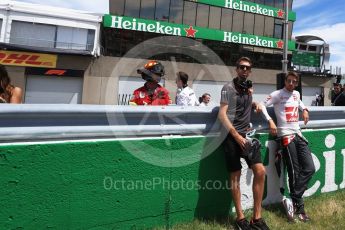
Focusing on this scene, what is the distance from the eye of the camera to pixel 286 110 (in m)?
4.06

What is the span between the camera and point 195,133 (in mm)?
3455

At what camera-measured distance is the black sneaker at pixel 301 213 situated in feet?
12.5

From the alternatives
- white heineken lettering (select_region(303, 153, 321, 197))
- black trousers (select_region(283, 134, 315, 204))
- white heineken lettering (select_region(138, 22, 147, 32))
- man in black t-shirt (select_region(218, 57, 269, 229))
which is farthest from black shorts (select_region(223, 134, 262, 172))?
white heineken lettering (select_region(138, 22, 147, 32))

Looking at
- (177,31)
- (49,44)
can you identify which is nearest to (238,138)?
(49,44)

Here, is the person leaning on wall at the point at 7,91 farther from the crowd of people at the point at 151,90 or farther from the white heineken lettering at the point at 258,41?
the white heineken lettering at the point at 258,41

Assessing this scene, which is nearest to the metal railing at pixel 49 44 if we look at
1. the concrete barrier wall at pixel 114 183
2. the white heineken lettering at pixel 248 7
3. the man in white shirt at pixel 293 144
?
the white heineken lettering at pixel 248 7

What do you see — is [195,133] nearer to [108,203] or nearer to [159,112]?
[159,112]

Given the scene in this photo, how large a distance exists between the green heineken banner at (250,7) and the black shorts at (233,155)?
32.2m

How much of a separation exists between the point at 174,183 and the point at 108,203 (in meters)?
0.70

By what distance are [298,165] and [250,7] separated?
3564 cm

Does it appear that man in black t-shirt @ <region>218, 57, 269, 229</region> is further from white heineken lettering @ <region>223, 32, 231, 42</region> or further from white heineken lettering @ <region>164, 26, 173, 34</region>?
white heineken lettering @ <region>223, 32, 231, 42</region>

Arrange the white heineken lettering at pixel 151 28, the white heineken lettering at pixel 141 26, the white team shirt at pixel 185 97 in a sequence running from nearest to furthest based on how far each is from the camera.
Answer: the white team shirt at pixel 185 97, the white heineken lettering at pixel 141 26, the white heineken lettering at pixel 151 28

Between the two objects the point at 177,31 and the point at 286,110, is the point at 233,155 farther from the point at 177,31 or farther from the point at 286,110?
the point at 177,31

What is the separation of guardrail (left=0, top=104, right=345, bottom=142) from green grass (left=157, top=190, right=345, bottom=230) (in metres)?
0.92
